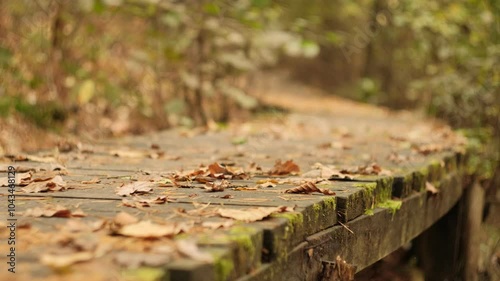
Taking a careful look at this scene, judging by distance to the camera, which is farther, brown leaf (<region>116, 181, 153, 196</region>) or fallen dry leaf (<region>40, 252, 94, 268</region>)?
brown leaf (<region>116, 181, 153, 196</region>)

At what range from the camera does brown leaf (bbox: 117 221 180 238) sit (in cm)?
193

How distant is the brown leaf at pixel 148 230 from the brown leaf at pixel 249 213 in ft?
0.87

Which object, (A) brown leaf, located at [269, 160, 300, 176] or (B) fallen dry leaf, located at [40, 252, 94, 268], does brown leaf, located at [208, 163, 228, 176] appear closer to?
(A) brown leaf, located at [269, 160, 300, 176]

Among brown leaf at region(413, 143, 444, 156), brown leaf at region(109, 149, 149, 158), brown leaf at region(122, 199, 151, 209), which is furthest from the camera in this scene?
brown leaf at region(413, 143, 444, 156)

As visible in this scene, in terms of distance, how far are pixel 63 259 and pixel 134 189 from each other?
1096 mm

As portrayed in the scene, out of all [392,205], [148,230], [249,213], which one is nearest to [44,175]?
[249,213]

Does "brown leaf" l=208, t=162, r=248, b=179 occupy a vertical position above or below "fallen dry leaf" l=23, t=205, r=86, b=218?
above

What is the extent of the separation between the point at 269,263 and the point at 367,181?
122cm

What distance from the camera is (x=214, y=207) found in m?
2.45

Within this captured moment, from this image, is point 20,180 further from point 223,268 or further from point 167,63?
point 167,63

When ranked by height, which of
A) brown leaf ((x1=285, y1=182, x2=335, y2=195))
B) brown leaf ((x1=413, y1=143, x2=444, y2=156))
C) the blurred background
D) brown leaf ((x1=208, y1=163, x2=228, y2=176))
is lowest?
brown leaf ((x1=285, y1=182, x2=335, y2=195))

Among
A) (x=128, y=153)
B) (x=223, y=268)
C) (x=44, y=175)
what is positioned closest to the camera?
(x=223, y=268)

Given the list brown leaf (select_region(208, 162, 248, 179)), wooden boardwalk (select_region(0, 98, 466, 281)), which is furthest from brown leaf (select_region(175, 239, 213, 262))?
brown leaf (select_region(208, 162, 248, 179))

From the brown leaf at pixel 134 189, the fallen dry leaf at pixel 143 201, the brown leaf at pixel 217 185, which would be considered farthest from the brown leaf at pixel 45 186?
the brown leaf at pixel 217 185
